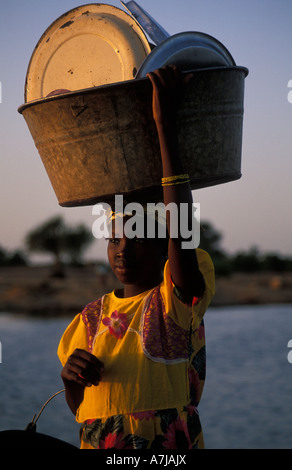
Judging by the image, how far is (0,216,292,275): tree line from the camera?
3744cm

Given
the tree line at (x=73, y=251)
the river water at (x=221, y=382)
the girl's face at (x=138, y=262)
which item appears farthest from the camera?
the tree line at (x=73, y=251)

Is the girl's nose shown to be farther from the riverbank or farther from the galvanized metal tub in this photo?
the riverbank

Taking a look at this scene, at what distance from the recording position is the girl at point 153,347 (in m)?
1.85

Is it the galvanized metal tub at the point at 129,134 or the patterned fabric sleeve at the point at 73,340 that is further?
the patterned fabric sleeve at the point at 73,340

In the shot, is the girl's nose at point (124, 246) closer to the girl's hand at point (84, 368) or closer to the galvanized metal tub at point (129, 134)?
the galvanized metal tub at point (129, 134)

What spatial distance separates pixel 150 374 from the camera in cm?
190

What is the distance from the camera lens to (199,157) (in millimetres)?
1965

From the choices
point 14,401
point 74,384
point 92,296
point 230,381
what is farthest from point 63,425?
point 92,296

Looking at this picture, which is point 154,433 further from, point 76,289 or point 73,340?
point 76,289

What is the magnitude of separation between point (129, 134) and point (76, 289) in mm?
25772

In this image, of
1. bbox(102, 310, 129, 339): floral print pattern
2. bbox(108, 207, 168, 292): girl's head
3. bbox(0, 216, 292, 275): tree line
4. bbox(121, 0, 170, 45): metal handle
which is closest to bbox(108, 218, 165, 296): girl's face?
bbox(108, 207, 168, 292): girl's head

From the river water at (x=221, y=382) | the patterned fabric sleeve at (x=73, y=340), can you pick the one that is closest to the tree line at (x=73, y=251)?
the river water at (x=221, y=382)

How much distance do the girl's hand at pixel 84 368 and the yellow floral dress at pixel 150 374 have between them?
0.04 m
